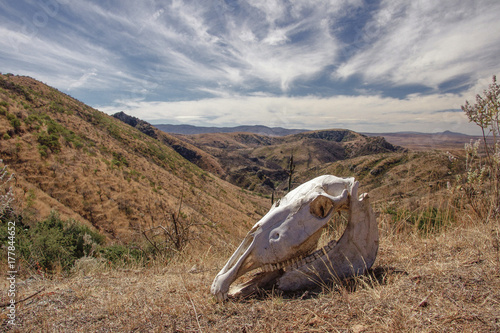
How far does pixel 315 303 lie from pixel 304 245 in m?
0.63

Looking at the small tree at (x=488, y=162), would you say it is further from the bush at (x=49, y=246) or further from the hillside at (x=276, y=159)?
the hillside at (x=276, y=159)

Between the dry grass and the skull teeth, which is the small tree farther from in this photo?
the skull teeth

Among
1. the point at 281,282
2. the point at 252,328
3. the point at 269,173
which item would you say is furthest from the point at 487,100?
the point at 269,173

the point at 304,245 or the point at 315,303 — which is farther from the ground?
the point at 304,245

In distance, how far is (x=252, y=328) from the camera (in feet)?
7.30

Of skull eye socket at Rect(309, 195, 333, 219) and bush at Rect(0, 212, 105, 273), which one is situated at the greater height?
skull eye socket at Rect(309, 195, 333, 219)

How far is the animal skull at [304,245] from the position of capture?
2873 mm

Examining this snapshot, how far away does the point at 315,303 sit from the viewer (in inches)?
99.6

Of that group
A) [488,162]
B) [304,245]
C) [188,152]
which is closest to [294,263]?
[304,245]

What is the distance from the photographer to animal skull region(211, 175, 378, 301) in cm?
287

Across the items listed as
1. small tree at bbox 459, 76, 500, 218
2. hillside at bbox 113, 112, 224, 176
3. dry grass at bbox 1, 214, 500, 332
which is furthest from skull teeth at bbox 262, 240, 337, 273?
hillside at bbox 113, 112, 224, 176

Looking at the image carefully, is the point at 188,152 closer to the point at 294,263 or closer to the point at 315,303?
the point at 294,263

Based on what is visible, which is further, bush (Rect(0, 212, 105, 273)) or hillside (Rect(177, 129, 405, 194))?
hillside (Rect(177, 129, 405, 194))

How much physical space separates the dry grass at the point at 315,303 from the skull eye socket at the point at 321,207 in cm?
79
